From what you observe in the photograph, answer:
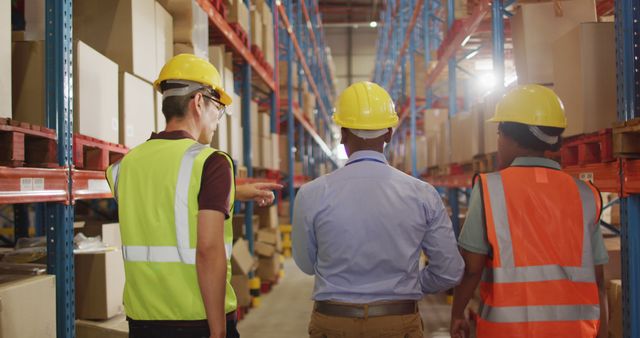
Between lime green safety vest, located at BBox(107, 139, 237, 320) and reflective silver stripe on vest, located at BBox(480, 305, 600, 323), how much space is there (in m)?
1.17

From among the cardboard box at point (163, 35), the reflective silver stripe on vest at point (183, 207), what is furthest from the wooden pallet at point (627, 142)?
the cardboard box at point (163, 35)

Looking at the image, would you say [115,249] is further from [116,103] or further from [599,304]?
[599,304]

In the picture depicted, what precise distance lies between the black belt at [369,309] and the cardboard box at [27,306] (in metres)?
1.31

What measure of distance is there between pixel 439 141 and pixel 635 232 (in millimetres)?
5970

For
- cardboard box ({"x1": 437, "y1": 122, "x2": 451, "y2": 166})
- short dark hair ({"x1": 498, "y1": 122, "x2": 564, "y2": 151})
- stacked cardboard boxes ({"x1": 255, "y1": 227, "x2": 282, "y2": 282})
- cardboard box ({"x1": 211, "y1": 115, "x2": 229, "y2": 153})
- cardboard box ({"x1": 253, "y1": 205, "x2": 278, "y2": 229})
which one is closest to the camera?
short dark hair ({"x1": 498, "y1": 122, "x2": 564, "y2": 151})

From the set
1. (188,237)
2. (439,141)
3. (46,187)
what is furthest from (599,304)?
(439,141)

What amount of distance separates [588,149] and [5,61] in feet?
10.0

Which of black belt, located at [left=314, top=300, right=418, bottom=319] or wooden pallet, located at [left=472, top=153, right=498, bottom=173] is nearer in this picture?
black belt, located at [left=314, top=300, right=418, bottom=319]

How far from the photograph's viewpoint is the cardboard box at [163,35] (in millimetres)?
4105

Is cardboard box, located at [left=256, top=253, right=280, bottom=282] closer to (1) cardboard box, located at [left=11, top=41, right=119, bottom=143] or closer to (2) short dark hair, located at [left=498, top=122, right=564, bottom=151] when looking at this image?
(1) cardboard box, located at [left=11, top=41, right=119, bottom=143]

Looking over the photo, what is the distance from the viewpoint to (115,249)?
139 inches

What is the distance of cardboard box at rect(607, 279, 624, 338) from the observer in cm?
350

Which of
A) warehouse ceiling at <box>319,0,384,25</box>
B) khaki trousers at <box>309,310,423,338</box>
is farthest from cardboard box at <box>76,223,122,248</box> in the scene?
warehouse ceiling at <box>319,0,384,25</box>

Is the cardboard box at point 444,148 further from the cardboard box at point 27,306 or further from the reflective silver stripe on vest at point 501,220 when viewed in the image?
the cardboard box at point 27,306
